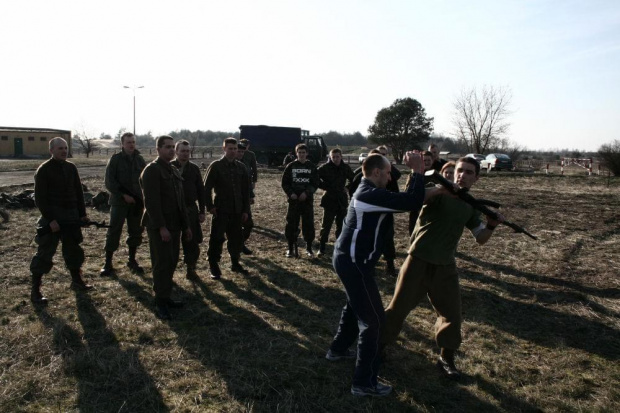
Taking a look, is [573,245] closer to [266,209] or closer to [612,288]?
[612,288]

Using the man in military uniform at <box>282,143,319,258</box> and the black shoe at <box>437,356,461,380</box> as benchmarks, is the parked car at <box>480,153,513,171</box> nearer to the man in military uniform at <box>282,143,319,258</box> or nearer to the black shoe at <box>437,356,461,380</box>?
the man in military uniform at <box>282,143,319,258</box>

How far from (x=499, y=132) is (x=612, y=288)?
34252mm

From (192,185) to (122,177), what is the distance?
109 centimetres

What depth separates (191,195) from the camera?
6.12 m

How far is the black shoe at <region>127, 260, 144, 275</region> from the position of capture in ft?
20.9

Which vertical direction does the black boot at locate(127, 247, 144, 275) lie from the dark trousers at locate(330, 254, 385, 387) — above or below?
below

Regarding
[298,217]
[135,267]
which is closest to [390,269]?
[298,217]

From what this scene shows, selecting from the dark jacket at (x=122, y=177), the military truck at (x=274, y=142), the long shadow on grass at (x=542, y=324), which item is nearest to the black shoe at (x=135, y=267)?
the dark jacket at (x=122, y=177)

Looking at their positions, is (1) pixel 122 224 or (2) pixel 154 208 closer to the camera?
(2) pixel 154 208

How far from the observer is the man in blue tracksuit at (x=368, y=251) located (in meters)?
3.19

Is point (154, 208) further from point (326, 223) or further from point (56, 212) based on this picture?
point (326, 223)

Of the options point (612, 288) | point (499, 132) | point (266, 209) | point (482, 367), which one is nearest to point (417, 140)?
point (499, 132)

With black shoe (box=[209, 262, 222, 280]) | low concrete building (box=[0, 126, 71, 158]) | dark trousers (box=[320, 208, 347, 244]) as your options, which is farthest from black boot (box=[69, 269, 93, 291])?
low concrete building (box=[0, 126, 71, 158])

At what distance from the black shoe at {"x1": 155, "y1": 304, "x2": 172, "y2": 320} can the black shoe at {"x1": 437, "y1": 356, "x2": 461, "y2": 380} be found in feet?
9.59
